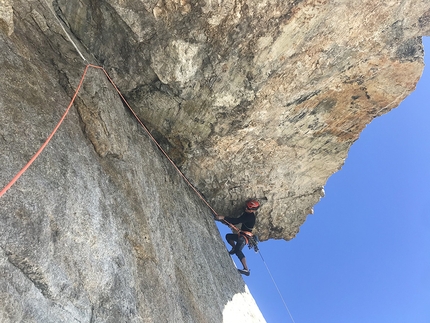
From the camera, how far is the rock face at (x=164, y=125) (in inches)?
162

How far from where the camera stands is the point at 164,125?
27.3 feet

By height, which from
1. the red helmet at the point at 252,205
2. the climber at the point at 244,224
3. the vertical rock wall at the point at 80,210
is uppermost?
the red helmet at the point at 252,205

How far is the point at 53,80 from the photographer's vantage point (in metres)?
5.55

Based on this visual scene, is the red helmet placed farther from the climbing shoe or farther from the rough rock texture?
the climbing shoe

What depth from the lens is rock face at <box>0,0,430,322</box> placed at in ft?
13.5

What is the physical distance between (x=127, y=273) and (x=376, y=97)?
24.6 feet

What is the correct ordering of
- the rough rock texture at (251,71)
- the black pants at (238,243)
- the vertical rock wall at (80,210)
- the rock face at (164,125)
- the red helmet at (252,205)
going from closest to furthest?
the vertical rock wall at (80,210) < the rock face at (164,125) < the rough rock texture at (251,71) < the red helmet at (252,205) < the black pants at (238,243)

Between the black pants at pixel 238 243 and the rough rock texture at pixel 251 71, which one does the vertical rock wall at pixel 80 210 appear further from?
the black pants at pixel 238 243

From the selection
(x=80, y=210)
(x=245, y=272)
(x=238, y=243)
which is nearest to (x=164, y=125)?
(x=80, y=210)

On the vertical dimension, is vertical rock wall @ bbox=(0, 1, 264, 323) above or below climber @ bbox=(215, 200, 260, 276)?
below

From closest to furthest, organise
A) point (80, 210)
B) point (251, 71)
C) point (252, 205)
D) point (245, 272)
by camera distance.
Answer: point (80, 210) → point (251, 71) → point (252, 205) → point (245, 272)

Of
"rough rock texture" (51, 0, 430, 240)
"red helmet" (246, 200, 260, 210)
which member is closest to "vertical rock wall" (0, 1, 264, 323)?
"rough rock texture" (51, 0, 430, 240)

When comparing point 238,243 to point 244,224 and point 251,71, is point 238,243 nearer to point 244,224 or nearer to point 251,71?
point 244,224

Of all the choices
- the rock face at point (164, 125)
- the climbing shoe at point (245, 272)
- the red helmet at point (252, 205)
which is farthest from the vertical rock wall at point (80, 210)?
the red helmet at point (252, 205)
